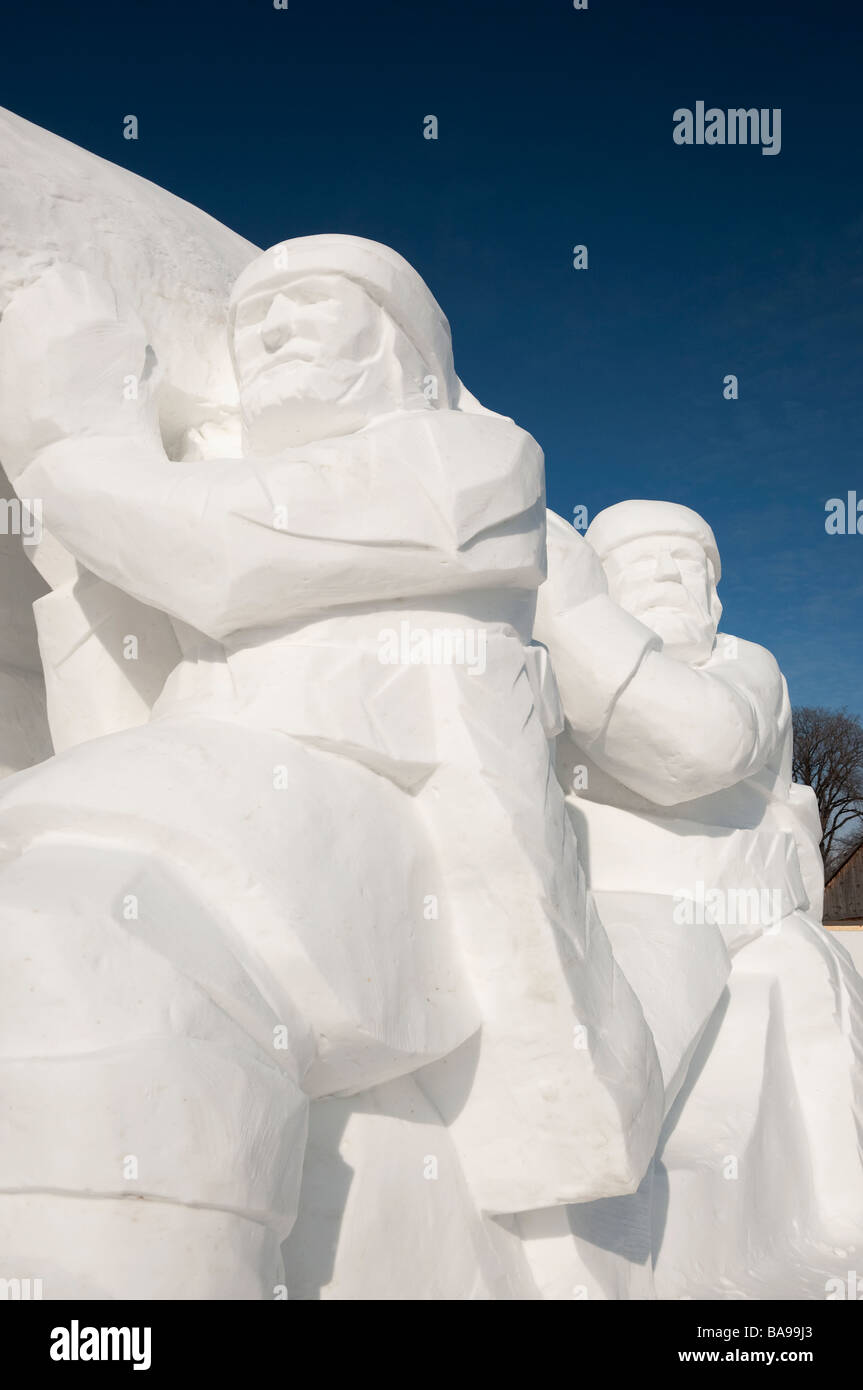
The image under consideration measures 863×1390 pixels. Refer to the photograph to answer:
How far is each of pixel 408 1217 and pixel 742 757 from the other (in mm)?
1612

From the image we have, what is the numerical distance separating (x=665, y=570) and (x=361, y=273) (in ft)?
5.36

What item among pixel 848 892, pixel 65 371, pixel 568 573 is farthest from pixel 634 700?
pixel 848 892

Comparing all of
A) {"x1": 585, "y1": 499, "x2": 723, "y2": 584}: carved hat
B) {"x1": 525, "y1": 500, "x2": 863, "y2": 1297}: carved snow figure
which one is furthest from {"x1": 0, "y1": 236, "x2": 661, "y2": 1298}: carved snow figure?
{"x1": 585, "y1": 499, "x2": 723, "y2": 584}: carved hat

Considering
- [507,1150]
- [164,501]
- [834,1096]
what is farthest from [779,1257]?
[164,501]

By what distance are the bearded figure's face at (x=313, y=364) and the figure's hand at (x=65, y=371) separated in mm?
233

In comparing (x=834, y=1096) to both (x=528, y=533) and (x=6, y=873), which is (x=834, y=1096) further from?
(x=6, y=873)

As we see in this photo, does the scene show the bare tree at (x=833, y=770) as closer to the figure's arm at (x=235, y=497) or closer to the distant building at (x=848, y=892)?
the distant building at (x=848, y=892)

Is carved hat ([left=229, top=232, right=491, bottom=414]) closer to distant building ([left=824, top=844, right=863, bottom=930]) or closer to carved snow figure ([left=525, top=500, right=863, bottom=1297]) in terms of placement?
carved snow figure ([left=525, top=500, right=863, bottom=1297])

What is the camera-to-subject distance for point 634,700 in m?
2.85

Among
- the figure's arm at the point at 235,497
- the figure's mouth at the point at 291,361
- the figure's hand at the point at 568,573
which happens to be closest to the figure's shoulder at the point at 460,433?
the figure's arm at the point at 235,497

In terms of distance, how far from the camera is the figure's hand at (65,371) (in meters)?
2.12

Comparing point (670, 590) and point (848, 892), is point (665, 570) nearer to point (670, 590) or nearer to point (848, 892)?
point (670, 590)

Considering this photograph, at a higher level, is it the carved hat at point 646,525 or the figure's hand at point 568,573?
the carved hat at point 646,525

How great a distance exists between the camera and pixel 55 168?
7.96 feet
